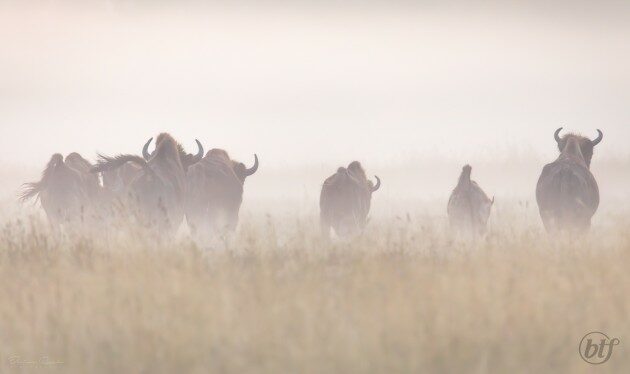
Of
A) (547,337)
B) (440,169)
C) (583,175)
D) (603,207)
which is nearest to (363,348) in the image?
(547,337)

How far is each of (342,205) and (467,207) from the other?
2332 millimetres

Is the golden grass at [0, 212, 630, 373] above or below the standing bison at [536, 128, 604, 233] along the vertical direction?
below

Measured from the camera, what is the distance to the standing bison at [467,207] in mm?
17047

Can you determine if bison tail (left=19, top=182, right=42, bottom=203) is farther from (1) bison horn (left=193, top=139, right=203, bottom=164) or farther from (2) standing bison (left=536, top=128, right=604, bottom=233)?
(2) standing bison (left=536, top=128, right=604, bottom=233)

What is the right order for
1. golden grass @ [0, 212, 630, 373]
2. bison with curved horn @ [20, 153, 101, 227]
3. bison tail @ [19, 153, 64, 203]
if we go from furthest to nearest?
bison with curved horn @ [20, 153, 101, 227], bison tail @ [19, 153, 64, 203], golden grass @ [0, 212, 630, 373]

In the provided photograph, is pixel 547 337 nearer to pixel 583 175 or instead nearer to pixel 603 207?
pixel 583 175

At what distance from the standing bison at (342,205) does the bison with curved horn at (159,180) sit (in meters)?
3.39

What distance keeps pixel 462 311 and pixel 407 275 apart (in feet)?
4.99

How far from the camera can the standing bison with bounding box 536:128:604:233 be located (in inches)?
615

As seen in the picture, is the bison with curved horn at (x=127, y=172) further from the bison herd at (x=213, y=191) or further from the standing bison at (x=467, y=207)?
the standing bison at (x=467, y=207)

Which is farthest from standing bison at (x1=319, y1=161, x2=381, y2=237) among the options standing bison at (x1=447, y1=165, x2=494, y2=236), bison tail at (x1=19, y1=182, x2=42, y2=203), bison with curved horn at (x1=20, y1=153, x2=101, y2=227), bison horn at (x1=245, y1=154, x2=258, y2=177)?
bison tail at (x1=19, y1=182, x2=42, y2=203)

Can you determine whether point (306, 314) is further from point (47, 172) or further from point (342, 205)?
point (47, 172)

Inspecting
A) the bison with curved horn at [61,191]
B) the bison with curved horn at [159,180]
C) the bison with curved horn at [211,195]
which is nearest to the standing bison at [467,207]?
the bison with curved horn at [211,195]

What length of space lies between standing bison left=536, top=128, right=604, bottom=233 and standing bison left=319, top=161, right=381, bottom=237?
352cm
